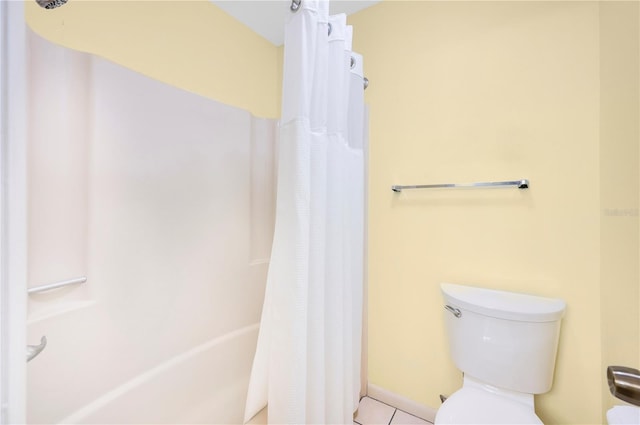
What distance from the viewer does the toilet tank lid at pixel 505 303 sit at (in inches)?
36.7

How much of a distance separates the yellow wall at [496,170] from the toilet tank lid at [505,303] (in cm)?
6

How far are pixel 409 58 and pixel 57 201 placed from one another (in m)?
1.66

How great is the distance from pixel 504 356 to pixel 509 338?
0.25 feet

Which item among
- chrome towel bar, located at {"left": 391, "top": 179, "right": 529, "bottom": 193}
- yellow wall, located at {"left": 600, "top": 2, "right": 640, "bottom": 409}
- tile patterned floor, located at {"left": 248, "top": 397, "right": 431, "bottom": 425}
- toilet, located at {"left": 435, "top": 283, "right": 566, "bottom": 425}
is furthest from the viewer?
tile patterned floor, located at {"left": 248, "top": 397, "right": 431, "bottom": 425}

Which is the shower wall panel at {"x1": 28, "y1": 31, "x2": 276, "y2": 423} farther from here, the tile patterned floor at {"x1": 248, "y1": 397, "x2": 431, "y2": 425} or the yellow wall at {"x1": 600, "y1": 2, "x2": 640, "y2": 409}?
the yellow wall at {"x1": 600, "y1": 2, "x2": 640, "y2": 409}

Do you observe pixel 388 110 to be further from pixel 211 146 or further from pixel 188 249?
pixel 188 249

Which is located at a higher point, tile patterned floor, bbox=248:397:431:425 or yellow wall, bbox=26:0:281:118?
yellow wall, bbox=26:0:281:118

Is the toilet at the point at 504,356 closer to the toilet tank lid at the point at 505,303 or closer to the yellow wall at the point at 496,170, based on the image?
the toilet tank lid at the point at 505,303

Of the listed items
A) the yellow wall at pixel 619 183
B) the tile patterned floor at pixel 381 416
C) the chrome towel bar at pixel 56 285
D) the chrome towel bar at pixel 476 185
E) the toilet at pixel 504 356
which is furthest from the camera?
the tile patterned floor at pixel 381 416

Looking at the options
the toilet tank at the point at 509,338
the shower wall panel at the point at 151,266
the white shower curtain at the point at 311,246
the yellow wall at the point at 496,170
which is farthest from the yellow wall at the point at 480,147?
the white shower curtain at the point at 311,246

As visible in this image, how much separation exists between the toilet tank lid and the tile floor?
2.27 feet

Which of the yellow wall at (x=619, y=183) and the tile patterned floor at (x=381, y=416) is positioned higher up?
the yellow wall at (x=619, y=183)

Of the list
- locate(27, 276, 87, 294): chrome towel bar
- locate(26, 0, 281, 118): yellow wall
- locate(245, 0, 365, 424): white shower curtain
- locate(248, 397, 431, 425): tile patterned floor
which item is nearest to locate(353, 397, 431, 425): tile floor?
locate(248, 397, 431, 425): tile patterned floor

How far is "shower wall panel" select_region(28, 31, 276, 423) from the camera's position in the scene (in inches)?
34.4
